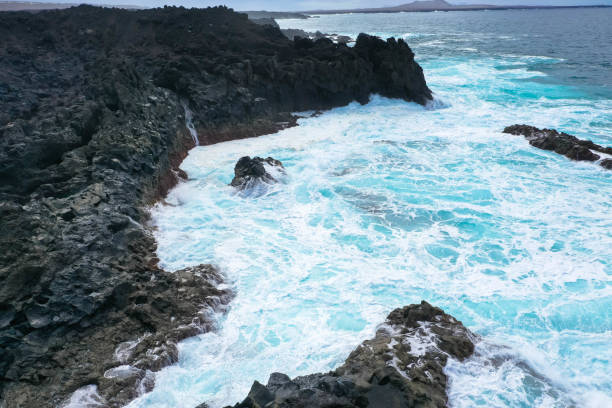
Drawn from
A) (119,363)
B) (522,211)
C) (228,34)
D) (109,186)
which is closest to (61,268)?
(119,363)

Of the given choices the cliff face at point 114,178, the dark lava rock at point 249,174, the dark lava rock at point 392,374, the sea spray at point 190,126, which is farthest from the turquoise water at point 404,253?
the cliff face at point 114,178

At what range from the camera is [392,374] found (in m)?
6.29

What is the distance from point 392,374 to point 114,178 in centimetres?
1040

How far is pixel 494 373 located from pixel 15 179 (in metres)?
13.2

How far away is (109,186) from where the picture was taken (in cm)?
→ 1204

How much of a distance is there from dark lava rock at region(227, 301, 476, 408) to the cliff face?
3.23 meters

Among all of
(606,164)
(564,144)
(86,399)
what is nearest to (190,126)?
(86,399)

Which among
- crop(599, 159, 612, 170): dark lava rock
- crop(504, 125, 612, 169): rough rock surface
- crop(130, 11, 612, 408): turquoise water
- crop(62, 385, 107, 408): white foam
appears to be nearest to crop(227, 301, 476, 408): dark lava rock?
crop(130, 11, 612, 408): turquoise water

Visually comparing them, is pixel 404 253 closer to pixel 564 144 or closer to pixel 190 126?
pixel 564 144

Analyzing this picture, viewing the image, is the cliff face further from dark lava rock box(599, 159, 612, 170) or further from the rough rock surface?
dark lava rock box(599, 159, 612, 170)

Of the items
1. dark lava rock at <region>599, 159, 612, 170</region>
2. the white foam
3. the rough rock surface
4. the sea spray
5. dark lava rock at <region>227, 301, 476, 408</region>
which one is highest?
the sea spray

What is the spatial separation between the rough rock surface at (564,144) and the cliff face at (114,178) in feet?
30.9

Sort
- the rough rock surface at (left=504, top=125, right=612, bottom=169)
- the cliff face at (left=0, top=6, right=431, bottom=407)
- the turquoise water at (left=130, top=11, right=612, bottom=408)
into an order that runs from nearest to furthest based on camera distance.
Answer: the cliff face at (left=0, top=6, right=431, bottom=407) < the turquoise water at (left=130, top=11, right=612, bottom=408) < the rough rock surface at (left=504, top=125, right=612, bottom=169)

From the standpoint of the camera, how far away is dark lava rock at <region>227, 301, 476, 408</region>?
5773mm
